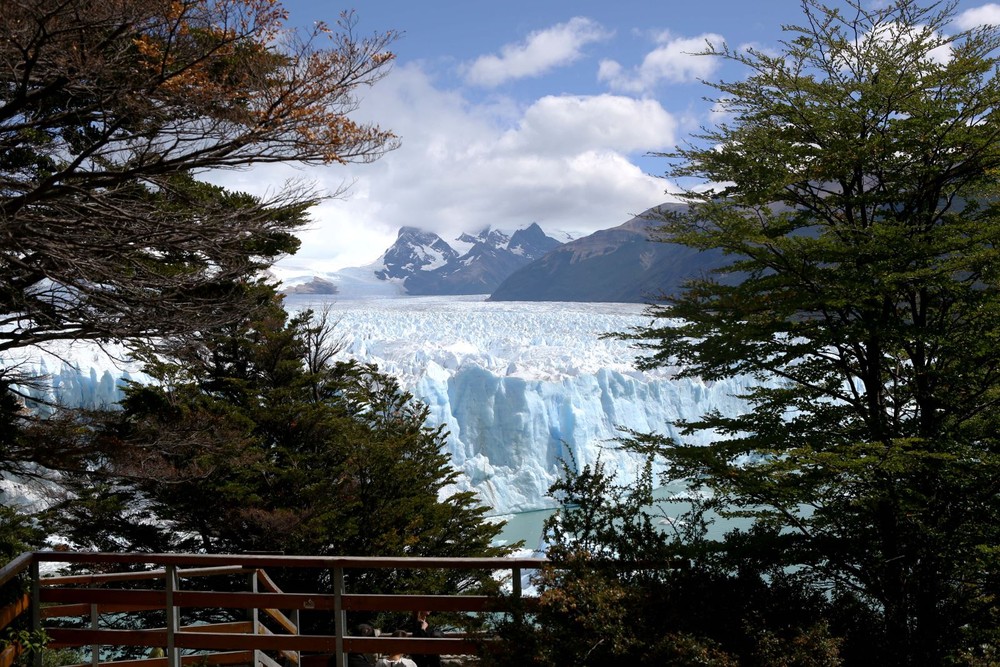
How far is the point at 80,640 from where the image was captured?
15.9 ft

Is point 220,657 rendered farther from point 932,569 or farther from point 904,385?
point 904,385

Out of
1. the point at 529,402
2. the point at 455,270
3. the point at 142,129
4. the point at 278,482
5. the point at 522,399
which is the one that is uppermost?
the point at 455,270

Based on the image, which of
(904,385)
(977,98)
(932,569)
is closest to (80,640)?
(932,569)

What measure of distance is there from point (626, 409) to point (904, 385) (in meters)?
20.9

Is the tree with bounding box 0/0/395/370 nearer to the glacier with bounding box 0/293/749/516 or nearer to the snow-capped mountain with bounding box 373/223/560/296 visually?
the glacier with bounding box 0/293/749/516

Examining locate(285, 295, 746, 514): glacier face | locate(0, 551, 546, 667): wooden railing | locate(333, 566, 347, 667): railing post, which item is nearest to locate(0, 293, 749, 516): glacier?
locate(285, 295, 746, 514): glacier face

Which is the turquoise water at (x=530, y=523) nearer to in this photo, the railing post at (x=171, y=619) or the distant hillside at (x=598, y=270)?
the railing post at (x=171, y=619)

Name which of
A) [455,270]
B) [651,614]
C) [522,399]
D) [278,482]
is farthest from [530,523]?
[455,270]

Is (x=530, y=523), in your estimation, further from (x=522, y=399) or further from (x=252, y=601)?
(x=252, y=601)

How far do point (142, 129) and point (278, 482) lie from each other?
994 centimetres

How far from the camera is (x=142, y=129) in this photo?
6988 millimetres

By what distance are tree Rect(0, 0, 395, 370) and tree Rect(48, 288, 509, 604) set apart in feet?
18.5

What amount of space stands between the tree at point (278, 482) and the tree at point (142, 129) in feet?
18.5

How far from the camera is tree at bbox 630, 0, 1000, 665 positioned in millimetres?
5277
